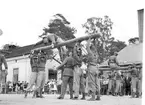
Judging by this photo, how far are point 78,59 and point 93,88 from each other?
99 centimetres

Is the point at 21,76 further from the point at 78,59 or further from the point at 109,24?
the point at 78,59

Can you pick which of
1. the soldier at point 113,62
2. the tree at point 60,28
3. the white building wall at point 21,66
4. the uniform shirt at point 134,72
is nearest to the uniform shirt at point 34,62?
the soldier at point 113,62

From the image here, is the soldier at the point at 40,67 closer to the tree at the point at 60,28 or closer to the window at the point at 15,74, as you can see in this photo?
the tree at the point at 60,28

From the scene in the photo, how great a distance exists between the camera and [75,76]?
370 inches

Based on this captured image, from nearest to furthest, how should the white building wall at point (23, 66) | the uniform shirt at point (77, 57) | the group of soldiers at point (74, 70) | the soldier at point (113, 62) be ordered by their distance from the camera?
the group of soldiers at point (74, 70)
the uniform shirt at point (77, 57)
the soldier at point (113, 62)
the white building wall at point (23, 66)

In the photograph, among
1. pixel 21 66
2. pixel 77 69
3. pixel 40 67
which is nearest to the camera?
pixel 77 69

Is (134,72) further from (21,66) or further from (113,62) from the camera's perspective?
(21,66)

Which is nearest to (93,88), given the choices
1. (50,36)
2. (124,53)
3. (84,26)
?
(50,36)

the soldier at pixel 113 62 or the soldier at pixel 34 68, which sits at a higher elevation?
the soldier at pixel 113 62

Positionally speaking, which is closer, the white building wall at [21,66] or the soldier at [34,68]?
the soldier at [34,68]

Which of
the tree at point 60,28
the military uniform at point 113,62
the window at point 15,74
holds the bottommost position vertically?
the military uniform at point 113,62

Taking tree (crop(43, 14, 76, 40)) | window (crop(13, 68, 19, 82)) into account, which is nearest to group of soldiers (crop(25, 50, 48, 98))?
tree (crop(43, 14, 76, 40))

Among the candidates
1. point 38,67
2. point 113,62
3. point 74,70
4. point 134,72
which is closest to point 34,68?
point 38,67

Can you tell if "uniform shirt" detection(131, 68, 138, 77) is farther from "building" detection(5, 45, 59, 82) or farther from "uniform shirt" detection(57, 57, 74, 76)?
"building" detection(5, 45, 59, 82)
